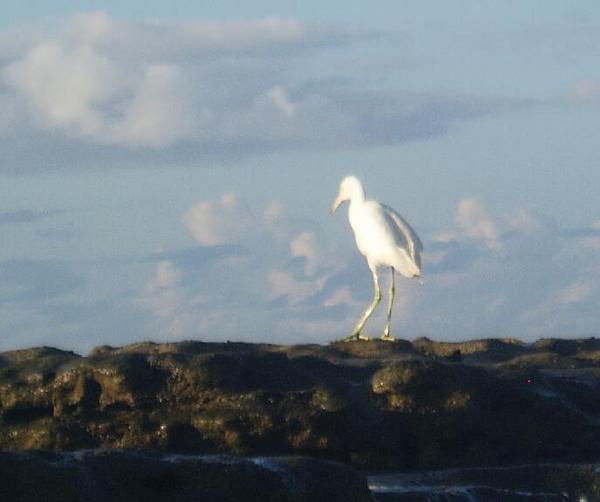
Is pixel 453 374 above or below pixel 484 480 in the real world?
A: above

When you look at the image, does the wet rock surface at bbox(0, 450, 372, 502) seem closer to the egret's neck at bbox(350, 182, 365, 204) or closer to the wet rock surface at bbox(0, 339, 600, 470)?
the wet rock surface at bbox(0, 339, 600, 470)

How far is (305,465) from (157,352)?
7036 mm

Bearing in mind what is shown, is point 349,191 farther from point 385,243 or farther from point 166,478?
point 166,478

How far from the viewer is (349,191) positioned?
35344mm

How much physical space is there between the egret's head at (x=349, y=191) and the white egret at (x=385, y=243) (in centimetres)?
115

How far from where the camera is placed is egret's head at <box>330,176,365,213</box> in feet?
113

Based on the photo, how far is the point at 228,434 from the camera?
2231 centimetres

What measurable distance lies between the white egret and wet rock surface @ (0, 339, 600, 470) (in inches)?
279

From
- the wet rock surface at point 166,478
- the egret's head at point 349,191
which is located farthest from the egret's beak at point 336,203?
the wet rock surface at point 166,478

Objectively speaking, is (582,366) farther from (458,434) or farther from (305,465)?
(305,465)

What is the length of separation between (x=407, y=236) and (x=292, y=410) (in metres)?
9.79

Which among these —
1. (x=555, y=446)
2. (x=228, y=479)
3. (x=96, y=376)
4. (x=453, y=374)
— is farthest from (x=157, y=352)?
(x=228, y=479)

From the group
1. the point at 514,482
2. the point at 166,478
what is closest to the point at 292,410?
the point at 514,482

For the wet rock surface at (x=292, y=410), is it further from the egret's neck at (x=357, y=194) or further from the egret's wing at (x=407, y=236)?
the egret's neck at (x=357, y=194)
